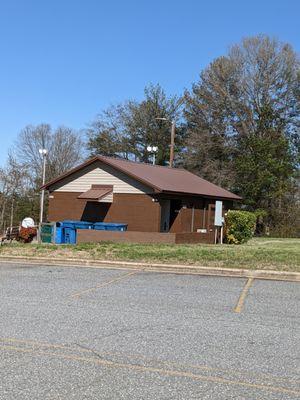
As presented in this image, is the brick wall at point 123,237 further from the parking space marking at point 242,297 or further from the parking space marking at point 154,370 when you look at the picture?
the parking space marking at point 154,370

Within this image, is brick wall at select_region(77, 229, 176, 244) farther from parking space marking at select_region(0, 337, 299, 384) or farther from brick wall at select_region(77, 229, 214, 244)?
parking space marking at select_region(0, 337, 299, 384)

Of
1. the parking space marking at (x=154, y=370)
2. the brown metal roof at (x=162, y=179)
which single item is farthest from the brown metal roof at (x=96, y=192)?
the parking space marking at (x=154, y=370)

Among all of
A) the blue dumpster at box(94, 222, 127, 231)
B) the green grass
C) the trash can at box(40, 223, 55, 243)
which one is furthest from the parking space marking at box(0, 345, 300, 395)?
the blue dumpster at box(94, 222, 127, 231)

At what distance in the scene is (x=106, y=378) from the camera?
526 centimetres

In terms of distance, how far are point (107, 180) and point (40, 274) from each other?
1351 centimetres

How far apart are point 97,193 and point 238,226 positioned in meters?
7.08

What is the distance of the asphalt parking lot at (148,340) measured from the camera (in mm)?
5035

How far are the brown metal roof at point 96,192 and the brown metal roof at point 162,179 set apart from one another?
1.21m

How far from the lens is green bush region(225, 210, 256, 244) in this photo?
25.6 metres

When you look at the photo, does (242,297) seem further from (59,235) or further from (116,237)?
(59,235)

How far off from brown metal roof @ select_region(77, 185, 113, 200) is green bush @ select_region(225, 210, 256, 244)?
6.05 metres

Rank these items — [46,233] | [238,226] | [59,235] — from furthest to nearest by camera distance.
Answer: [238,226]
[59,235]
[46,233]

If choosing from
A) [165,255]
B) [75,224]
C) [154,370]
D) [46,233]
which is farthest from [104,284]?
[75,224]

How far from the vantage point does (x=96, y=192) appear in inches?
1024
